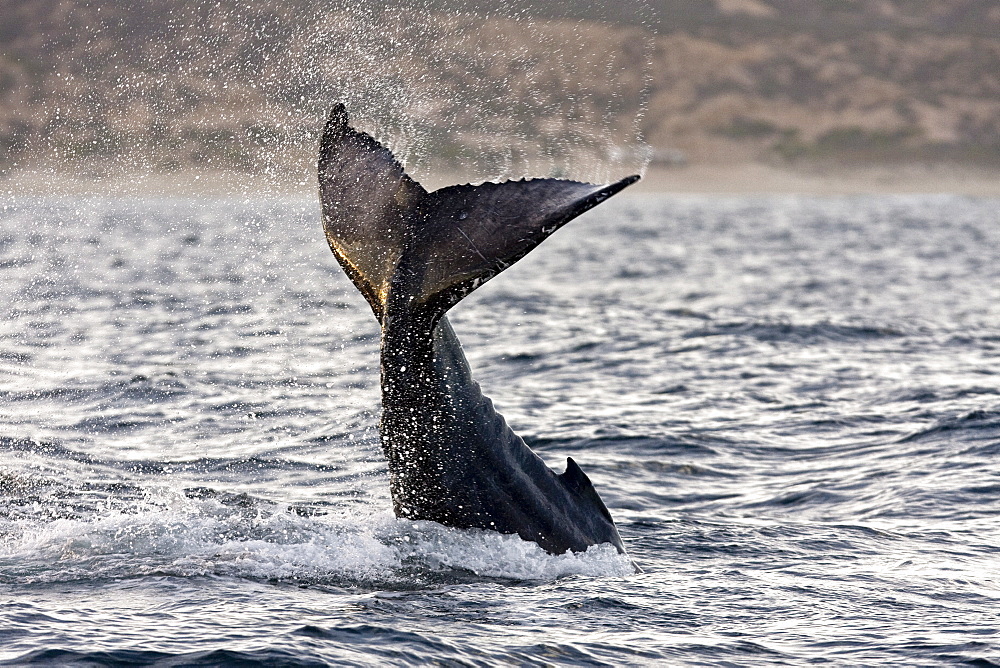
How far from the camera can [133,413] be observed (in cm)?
1352

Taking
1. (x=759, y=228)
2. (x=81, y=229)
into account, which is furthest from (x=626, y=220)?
(x=81, y=229)

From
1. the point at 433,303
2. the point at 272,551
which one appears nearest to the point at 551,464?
the point at 272,551

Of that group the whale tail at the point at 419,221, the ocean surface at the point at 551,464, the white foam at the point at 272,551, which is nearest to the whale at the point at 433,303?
the whale tail at the point at 419,221

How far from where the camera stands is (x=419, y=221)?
297 inches

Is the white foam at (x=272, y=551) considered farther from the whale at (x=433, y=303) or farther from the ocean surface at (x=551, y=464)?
the whale at (x=433, y=303)

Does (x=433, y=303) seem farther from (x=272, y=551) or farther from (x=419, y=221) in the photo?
(x=272, y=551)

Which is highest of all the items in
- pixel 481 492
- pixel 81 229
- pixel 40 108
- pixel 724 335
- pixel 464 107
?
pixel 40 108

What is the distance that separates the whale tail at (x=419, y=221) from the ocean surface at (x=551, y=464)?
1626mm

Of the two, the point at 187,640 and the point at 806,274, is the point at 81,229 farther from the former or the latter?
the point at 187,640

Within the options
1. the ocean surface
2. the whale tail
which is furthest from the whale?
the ocean surface

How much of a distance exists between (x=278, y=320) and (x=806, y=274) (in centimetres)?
1747

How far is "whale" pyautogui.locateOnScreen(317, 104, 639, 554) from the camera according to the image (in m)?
7.29

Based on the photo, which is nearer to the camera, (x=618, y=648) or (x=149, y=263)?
(x=618, y=648)

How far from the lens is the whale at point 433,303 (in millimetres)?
7289
